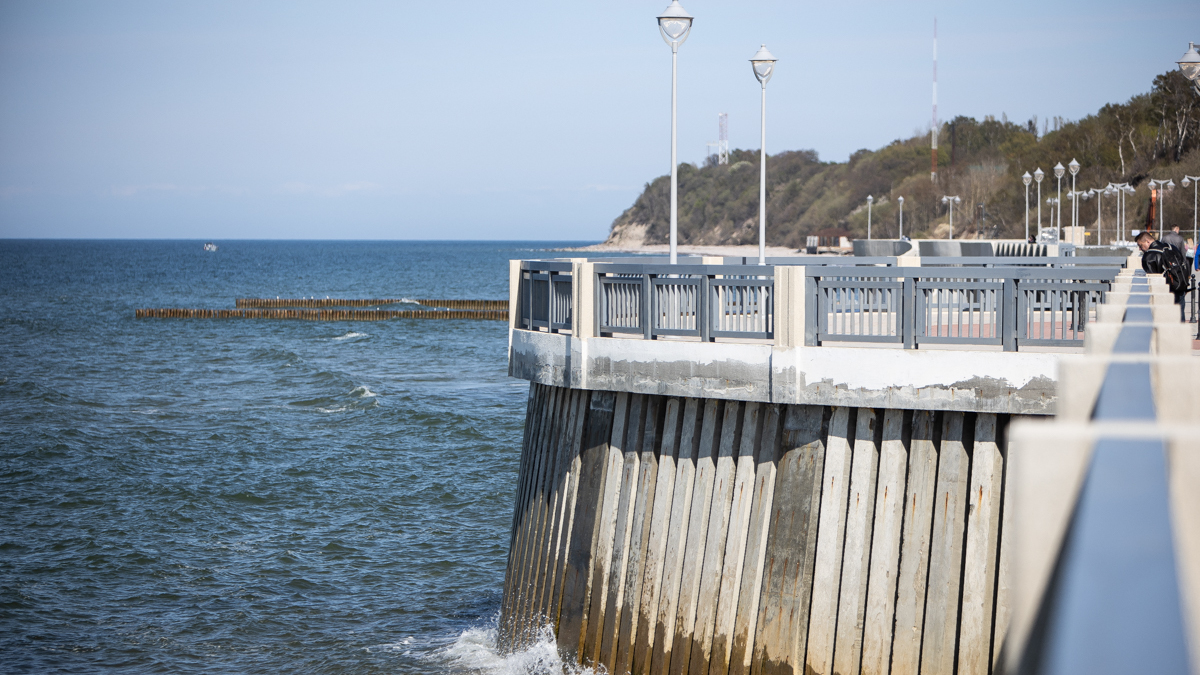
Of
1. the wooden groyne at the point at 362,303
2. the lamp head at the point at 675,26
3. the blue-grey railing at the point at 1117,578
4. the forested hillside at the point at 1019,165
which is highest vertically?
the forested hillside at the point at 1019,165

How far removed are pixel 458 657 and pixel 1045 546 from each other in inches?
562

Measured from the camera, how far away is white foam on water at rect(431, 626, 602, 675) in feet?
37.6

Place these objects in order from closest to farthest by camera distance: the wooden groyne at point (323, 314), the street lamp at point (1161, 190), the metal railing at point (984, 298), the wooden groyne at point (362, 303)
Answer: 1. the metal railing at point (984, 298)
2. the street lamp at point (1161, 190)
3. the wooden groyne at point (323, 314)
4. the wooden groyne at point (362, 303)

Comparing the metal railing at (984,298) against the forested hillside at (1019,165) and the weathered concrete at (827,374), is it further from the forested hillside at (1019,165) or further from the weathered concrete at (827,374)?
the forested hillside at (1019,165)

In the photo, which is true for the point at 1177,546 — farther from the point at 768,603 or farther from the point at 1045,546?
the point at 768,603

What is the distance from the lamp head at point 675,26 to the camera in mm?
15148

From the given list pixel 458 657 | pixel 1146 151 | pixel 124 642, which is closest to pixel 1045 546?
pixel 458 657

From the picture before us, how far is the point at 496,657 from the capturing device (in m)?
13.7

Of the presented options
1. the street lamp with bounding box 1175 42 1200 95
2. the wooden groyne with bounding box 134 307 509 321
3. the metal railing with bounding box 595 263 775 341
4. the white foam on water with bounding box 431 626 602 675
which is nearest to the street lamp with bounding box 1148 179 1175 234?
the wooden groyne with bounding box 134 307 509 321

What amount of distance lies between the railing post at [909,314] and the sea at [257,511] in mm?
4853

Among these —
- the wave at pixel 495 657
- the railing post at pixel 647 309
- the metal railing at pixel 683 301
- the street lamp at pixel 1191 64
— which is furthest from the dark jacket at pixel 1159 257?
the street lamp at pixel 1191 64

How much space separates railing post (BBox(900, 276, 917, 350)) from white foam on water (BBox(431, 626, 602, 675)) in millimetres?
4434

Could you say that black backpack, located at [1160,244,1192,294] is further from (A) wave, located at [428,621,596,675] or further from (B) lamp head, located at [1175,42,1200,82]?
(B) lamp head, located at [1175,42,1200,82]

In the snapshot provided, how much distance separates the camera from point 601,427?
11.2 meters
